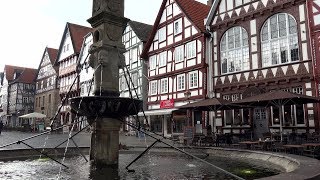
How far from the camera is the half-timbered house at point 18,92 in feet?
242

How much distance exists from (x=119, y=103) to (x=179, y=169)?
8.98ft

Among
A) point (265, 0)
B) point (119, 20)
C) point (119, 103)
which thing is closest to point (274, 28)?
point (265, 0)

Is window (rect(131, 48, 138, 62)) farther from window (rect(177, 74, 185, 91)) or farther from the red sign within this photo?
window (rect(177, 74, 185, 91))

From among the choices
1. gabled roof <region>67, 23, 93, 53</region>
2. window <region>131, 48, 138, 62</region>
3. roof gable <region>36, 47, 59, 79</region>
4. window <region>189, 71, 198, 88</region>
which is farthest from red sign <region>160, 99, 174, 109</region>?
roof gable <region>36, 47, 59, 79</region>

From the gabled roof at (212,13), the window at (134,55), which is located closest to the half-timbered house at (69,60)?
the window at (134,55)

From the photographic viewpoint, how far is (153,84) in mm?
34375

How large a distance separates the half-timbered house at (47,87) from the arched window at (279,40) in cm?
4499

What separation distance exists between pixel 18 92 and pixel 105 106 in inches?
2832

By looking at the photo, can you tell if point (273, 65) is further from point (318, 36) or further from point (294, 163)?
point (294, 163)

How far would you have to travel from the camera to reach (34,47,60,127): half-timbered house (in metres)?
60.3

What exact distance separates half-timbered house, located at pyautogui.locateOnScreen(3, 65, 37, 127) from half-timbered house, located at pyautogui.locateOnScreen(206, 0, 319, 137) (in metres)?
57.0

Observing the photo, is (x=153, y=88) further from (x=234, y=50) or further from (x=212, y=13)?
(x=234, y=50)

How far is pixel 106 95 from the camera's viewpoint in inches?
377

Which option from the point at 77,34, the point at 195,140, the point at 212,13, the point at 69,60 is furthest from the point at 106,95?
the point at 77,34
